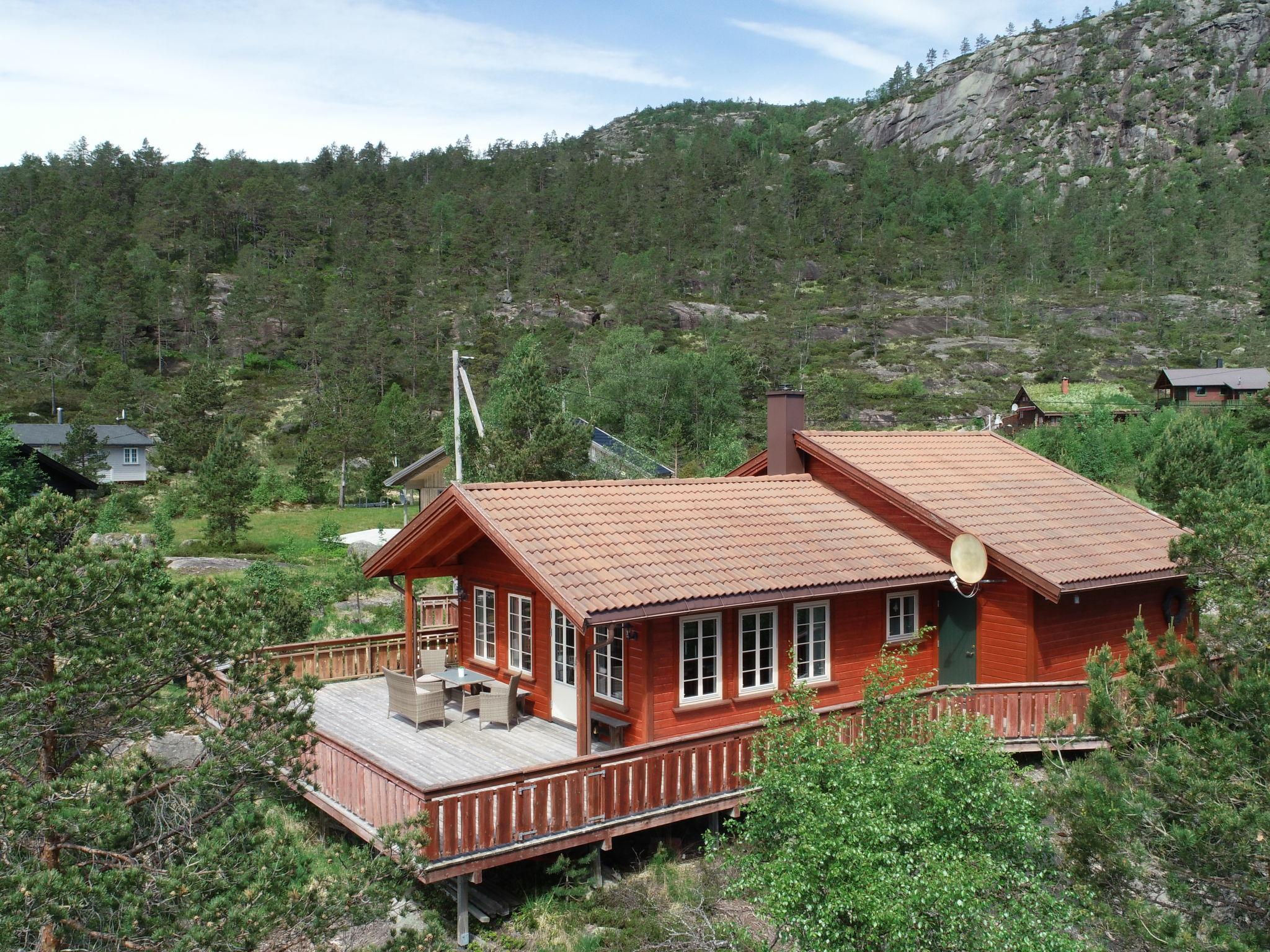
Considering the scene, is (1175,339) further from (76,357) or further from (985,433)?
(76,357)

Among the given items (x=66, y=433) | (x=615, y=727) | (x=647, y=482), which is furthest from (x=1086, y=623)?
(x=66, y=433)

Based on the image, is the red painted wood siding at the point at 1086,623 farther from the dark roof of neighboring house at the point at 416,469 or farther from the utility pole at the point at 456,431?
the dark roof of neighboring house at the point at 416,469

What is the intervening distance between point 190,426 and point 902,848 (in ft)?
179

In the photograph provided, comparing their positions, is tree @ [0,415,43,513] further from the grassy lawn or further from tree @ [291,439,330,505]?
tree @ [291,439,330,505]

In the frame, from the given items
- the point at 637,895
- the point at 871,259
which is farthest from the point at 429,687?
the point at 871,259

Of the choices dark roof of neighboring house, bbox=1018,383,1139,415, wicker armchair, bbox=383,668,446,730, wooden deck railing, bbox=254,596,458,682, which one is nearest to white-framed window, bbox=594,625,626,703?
wicker armchair, bbox=383,668,446,730

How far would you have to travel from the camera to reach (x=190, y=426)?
53812 mm

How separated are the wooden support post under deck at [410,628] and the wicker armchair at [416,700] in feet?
5.88

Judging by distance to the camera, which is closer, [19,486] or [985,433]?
[985,433]

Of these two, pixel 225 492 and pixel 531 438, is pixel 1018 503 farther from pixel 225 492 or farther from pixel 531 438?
pixel 225 492

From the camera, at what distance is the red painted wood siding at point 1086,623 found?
13.3m

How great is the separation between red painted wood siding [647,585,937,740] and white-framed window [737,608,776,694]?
0.24ft

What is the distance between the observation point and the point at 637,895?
952 centimetres

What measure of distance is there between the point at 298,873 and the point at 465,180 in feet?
400
